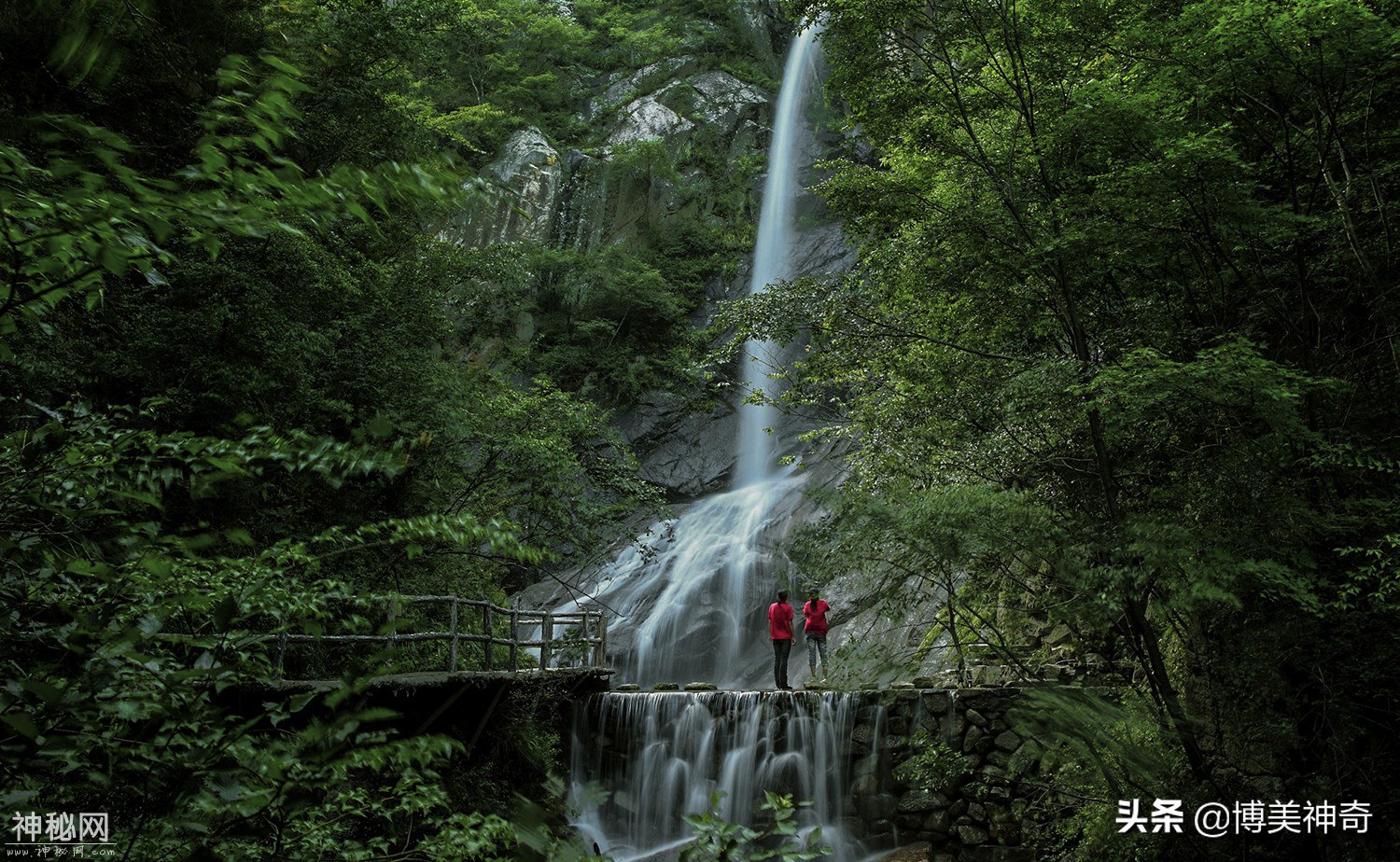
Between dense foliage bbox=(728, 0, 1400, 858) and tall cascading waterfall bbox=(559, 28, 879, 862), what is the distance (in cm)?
240

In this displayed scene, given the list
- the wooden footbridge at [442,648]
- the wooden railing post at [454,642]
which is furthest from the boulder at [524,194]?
the wooden railing post at [454,642]

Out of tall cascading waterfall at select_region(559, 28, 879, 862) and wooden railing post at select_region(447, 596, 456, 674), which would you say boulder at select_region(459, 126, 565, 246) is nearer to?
tall cascading waterfall at select_region(559, 28, 879, 862)

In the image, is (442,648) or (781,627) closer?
(442,648)

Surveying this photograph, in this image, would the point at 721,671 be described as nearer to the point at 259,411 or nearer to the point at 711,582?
the point at 711,582

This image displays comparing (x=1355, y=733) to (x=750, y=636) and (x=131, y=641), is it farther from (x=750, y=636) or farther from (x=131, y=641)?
(x=750, y=636)

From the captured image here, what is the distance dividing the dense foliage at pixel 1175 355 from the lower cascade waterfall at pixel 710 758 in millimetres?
2729

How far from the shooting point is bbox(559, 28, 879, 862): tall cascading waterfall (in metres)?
9.99

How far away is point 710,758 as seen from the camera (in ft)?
35.0

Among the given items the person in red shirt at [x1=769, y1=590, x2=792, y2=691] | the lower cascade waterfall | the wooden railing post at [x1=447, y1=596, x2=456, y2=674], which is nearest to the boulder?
the person in red shirt at [x1=769, y1=590, x2=792, y2=691]

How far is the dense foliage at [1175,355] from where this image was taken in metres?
5.65

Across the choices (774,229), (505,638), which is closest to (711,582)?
(505,638)

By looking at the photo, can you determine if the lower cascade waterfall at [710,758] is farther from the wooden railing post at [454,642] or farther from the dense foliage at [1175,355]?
the dense foliage at [1175,355]

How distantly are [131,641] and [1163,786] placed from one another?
23.2 feet

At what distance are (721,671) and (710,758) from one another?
5.77 meters
